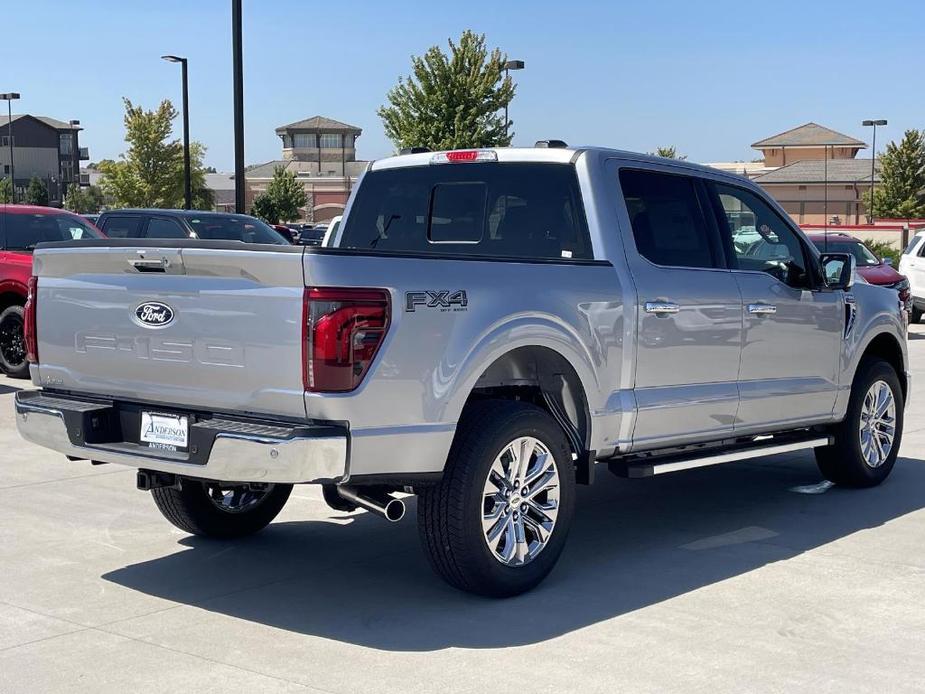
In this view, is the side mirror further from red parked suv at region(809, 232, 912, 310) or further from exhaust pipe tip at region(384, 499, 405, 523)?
red parked suv at region(809, 232, 912, 310)

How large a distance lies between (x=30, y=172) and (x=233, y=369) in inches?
5834

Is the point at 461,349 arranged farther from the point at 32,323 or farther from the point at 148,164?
the point at 148,164

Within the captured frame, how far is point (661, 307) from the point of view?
21.5 feet

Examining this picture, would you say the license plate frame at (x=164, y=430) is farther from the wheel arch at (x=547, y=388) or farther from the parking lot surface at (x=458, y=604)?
the wheel arch at (x=547, y=388)

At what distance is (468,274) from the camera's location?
18.3 feet

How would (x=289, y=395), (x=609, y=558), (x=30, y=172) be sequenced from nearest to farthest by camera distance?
1. (x=289, y=395)
2. (x=609, y=558)
3. (x=30, y=172)

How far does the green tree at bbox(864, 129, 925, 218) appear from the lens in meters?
83.4

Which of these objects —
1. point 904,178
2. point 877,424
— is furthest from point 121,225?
point 904,178

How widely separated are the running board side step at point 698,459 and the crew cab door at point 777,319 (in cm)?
11

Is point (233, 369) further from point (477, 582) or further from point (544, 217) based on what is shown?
point (544, 217)

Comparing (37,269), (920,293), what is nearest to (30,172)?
(920,293)

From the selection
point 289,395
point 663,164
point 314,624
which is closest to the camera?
point 289,395

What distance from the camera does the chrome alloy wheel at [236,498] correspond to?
270 inches

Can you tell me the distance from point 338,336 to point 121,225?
13.8 metres
